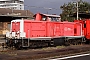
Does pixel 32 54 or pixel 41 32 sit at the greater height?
pixel 41 32

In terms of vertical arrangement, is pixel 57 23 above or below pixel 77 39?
above

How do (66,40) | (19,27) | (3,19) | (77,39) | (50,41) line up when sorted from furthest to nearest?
(3,19)
(77,39)
(66,40)
(50,41)
(19,27)

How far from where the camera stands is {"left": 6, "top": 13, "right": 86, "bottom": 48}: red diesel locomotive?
19.6 m

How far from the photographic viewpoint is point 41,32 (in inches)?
833

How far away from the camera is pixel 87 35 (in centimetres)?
2700

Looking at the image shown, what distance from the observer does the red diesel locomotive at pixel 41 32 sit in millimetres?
19564

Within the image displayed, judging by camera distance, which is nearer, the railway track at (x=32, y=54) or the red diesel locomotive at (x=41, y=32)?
the railway track at (x=32, y=54)

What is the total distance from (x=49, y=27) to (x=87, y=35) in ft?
24.1

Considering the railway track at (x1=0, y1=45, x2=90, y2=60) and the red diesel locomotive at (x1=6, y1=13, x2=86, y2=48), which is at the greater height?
the red diesel locomotive at (x1=6, y1=13, x2=86, y2=48)

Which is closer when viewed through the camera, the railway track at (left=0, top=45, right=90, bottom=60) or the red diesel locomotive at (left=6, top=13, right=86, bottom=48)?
the railway track at (left=0, top=45, right=90, bottom=60)

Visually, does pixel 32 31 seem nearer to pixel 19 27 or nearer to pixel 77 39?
pixel 19 27

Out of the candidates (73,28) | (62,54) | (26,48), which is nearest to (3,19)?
(73,28)

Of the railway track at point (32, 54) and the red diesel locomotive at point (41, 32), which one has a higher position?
the red diesel locomotive at point (41, 32)

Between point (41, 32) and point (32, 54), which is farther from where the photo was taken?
point (41, 32)
